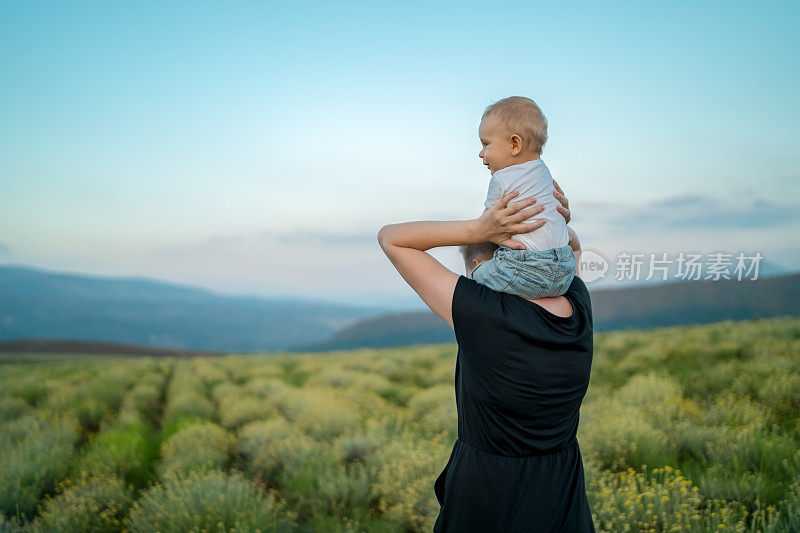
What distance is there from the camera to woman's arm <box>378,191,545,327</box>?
160 cm

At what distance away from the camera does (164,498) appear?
172 inches

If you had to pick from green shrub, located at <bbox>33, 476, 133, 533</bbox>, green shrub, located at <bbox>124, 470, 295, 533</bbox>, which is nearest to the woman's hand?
green shrub, located at <bbox>124, 470, 295, 533</bbox>

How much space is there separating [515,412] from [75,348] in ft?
172

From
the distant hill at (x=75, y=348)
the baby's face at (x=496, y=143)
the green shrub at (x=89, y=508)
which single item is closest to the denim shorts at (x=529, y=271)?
the baby's face at (x=496, y=143)

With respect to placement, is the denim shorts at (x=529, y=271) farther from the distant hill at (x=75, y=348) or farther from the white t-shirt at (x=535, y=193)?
the distant hill at (x=75, y=348)

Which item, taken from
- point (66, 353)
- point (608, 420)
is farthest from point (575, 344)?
point (66, 353)

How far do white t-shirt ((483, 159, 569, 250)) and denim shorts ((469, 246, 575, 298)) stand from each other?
41 millimetres

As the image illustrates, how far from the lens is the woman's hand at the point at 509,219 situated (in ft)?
5.22

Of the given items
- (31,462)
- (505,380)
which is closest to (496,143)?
(505,380)

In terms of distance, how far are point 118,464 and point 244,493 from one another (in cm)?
249

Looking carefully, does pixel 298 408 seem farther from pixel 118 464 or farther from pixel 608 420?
pixel 608 420

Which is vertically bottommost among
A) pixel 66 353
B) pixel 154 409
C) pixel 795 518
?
pixel 66 353

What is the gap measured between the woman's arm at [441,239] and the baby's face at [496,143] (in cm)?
21

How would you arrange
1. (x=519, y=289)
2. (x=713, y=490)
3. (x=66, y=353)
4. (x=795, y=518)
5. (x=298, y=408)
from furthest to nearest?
1. (x=66, y=353)
2. (x=298, y=408)
3. (x=713, y=490)
4. (x=795, y=518)
5. (x=519, y=289)
